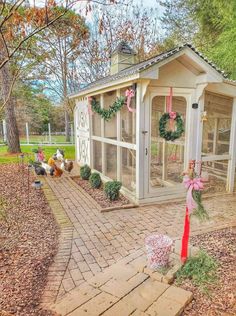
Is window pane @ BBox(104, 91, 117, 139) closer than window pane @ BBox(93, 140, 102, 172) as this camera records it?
Yes

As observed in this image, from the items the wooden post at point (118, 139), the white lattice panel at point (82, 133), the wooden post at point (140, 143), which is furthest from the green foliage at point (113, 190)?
the white lattice panel at point (82, 133)

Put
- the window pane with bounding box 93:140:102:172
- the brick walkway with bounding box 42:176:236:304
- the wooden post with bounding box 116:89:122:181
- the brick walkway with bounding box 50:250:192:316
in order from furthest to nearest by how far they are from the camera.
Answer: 1. the window pane with bounding box 93:140:102:172
2. the wooden post with bounding box 116:89:122:181
3. the brick walkway with bounding box 42:176:236:304
4. the brick walkway with bounding box 50:250:192:316

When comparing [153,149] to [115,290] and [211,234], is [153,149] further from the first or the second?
[115,290]

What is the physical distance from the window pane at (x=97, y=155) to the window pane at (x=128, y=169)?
5.05 feet

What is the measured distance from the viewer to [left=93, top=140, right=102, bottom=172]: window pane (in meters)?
7.41

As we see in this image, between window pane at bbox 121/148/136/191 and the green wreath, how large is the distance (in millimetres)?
763

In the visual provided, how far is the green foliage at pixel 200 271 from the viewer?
8.68 feet

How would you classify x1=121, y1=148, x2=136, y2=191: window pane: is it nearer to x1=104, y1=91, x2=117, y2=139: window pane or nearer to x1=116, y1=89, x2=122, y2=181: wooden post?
x1=116, y1=89, x2=122, y2=181: wooden post

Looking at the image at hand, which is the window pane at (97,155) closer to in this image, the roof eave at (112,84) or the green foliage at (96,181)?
the green foliage at (96,181)

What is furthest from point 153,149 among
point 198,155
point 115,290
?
point 115,290

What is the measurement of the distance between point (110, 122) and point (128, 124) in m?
0.98

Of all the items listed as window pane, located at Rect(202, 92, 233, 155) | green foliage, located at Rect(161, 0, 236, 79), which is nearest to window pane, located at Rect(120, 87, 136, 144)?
window pane, located at Rect(202, 92, 233, 155)

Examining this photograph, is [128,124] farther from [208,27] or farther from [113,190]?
[208,27]

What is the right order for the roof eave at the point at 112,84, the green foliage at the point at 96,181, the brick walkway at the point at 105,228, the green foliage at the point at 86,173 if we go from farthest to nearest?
the green foliage at the point at 86,173, the green foliage at the point at 96,181, the roof eave at the point at 112,84, the brick walkway at the point at 105,228
